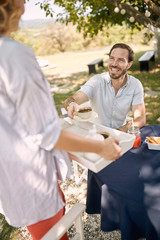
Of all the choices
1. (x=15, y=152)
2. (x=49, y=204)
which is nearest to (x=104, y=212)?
(x=49, y=204)

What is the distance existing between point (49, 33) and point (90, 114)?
32.1m

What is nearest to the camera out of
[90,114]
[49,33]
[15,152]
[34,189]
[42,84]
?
[42,84]

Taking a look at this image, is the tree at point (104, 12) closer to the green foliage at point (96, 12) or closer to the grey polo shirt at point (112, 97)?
the green foliage at point (96, 12)

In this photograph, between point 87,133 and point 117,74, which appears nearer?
point 87,133

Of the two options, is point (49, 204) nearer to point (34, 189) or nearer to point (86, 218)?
point (34, 189)

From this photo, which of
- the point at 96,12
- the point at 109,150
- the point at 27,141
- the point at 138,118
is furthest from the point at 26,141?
the point at 96,12

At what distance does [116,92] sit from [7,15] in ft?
6.33

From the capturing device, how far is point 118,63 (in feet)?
8.21

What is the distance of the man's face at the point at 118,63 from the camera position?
8.14 feet

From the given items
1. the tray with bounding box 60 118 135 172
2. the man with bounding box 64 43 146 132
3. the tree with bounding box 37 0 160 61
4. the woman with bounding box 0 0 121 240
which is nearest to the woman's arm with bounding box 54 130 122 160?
the woman with bounding box 0 0 121 240

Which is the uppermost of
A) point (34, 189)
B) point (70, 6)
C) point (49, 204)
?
point (70, 6)

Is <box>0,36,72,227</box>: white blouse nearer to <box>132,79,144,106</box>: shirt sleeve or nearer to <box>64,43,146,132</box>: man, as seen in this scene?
<box>64,43,146,132</box>: man

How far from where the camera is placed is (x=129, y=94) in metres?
2.48

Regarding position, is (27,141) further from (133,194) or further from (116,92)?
(116,92)
